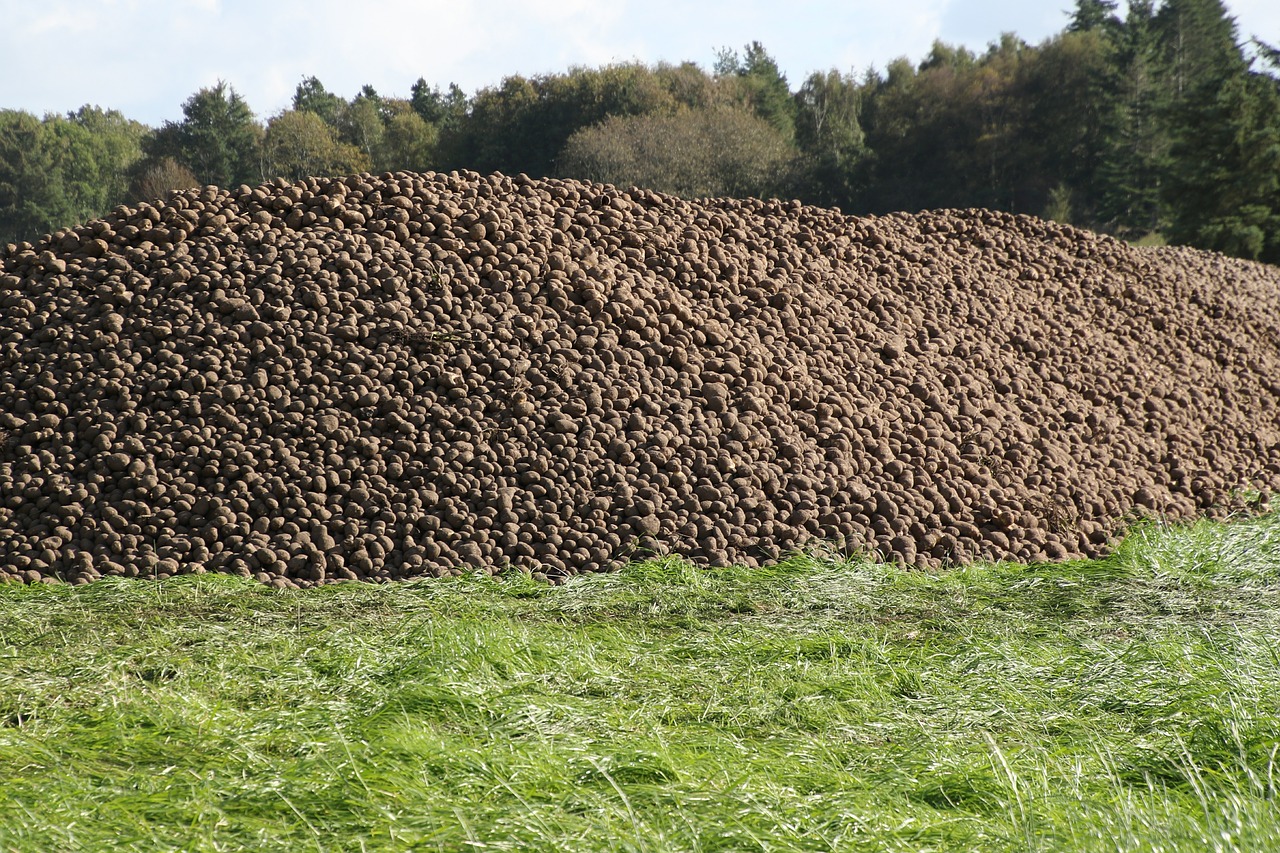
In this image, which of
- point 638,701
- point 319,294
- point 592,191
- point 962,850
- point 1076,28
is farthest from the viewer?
point 1076,28

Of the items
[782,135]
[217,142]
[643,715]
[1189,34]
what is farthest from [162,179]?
[643,715]

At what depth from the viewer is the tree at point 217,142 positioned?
3312 cm

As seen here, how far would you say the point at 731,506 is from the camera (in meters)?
5.22

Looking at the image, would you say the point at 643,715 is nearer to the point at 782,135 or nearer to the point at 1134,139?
the point at 1134,139

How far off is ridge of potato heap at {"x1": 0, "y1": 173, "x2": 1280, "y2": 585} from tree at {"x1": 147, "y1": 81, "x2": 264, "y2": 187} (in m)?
29.4

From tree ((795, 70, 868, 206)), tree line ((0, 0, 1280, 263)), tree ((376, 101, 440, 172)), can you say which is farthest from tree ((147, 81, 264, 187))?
tree ((795, 70, 868, 206))

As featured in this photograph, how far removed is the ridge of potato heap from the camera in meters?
4.96

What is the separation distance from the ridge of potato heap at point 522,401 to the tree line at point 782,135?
55.7 feet

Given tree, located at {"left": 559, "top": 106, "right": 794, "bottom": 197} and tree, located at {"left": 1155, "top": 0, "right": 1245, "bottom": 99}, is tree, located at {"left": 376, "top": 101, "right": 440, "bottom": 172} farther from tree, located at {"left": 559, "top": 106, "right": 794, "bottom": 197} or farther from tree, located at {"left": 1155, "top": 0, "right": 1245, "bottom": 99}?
tree, located at {"left": 1155, "top": 0, "right": 1245, "bottom": 99}

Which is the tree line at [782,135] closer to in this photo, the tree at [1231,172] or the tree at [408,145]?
the tree at [408,145]

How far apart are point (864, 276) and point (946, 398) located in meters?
1.23

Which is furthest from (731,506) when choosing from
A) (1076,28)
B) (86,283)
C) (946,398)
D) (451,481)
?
(1076,28)

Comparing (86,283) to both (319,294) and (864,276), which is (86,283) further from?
(864,276)

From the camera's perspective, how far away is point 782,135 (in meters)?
31.3
